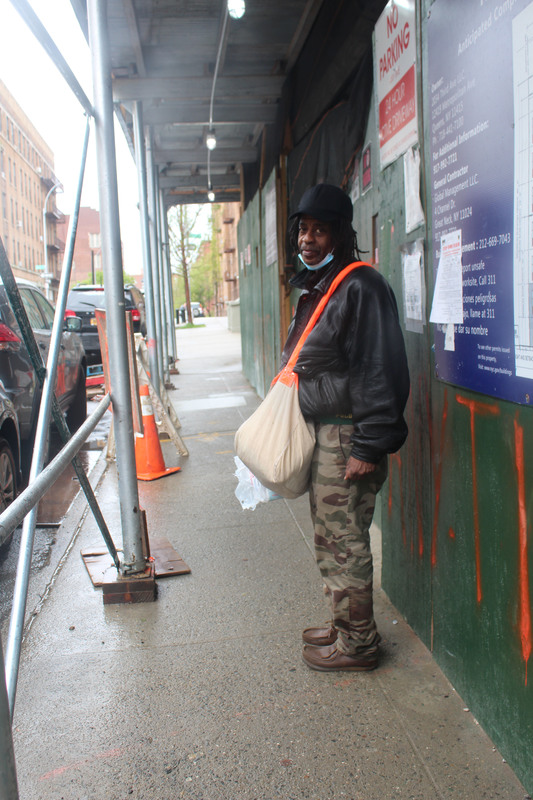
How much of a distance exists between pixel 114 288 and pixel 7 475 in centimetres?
195

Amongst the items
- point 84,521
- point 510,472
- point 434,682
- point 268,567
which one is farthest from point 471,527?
point 84,521

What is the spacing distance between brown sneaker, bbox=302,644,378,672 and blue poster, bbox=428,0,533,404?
126 centimetres

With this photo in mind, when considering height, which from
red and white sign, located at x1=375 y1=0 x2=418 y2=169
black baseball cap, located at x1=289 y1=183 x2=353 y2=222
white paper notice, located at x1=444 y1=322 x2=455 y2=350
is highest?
red and white sign, located at x1=375 y1=0 x2=418 y2=169

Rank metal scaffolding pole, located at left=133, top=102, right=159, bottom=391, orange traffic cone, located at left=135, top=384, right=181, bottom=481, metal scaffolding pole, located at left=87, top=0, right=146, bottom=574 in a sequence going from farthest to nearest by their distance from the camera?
1. metal scaffolding pole, located at left=133, top=102, right=159, bottom=391
2. orange traffic cone, located at left=135, top=384, right=181, bottom=481
3. metal scaffolding pole, located at left=87, top=0, right=146, bottom=574

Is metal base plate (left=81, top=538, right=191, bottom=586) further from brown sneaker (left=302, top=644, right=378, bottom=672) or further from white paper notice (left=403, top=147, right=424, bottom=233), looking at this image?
white paper notice (left=403, top=147, right=424, bottom=233)

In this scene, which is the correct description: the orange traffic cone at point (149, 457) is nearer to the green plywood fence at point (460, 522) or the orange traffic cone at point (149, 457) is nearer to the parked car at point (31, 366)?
the parked car at point (31, 366)

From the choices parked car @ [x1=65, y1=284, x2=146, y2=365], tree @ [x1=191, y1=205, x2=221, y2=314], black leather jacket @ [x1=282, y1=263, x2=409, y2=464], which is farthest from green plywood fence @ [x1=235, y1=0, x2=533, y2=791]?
tree @ [x1=191, y1=205, x2=221, y2=314]

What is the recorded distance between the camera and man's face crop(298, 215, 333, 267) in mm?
2657

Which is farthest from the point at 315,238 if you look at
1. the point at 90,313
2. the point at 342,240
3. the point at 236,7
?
the point at 90,313

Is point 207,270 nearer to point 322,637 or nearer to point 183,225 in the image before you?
point 183,225

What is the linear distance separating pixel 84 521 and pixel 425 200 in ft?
11.7

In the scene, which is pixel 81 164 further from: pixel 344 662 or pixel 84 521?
pixel 84 521

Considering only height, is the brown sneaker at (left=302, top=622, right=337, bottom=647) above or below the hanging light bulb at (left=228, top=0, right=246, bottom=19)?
below

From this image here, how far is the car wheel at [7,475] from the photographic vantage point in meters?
4.57
